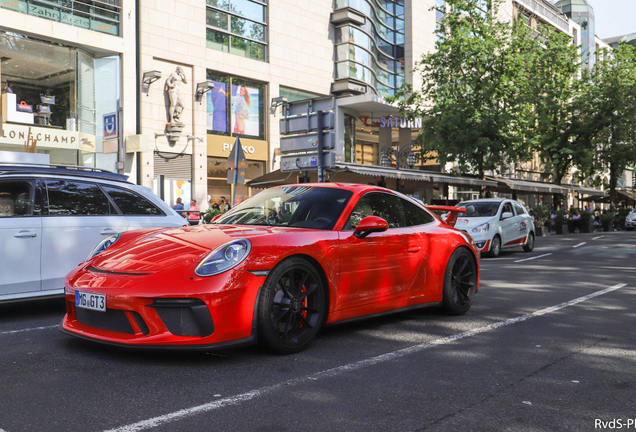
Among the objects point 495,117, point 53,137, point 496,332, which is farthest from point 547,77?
point 496,332

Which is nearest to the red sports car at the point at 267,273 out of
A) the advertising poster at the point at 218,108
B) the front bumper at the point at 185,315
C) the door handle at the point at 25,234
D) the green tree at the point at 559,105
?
the front bumper at the point at 185,315

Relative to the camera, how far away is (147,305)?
3.92 m

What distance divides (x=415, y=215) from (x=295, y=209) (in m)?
1.40

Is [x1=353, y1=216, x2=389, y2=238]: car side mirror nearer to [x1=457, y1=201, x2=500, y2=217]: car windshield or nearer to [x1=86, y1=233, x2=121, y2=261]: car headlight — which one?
[x1=86, y1=233, x2=121, y2=261]: car headlight

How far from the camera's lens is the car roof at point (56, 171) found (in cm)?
595

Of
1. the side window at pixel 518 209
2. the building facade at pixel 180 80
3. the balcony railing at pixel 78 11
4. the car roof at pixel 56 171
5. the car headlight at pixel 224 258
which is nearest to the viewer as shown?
the car headlight at pixel 224 258

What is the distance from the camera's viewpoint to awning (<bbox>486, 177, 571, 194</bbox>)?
31703mm

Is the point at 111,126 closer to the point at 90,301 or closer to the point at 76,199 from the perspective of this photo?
the point at 76,199

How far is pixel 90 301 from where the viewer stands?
13.7 ft

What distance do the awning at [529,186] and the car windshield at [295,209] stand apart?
2672 cm

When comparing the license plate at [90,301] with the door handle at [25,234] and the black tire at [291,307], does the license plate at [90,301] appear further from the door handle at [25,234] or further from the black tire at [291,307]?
Answer: the door handle at [25,234]

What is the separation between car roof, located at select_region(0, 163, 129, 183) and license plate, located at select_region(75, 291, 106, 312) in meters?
2.26

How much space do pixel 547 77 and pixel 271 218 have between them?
1200 inches

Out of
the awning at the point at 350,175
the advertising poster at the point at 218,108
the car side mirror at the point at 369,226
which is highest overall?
the advertising poster at the point at 218,108
